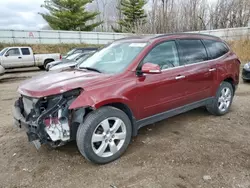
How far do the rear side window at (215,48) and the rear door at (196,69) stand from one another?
172mm

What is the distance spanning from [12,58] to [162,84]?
44.8ft

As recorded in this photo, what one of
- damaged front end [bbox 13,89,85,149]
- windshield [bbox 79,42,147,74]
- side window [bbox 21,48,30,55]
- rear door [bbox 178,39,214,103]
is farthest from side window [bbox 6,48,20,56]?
rear door [bbox 178,39,214,103]

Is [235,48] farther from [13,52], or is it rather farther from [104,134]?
[104,134]

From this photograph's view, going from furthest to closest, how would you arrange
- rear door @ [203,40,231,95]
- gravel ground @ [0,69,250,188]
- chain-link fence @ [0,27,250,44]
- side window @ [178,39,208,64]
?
chain-link fence @ [0,27,250,44], rear door @ [203,40,231,95], side window @ [178,39,208,64], gravel ground @ [0,69,250,188]

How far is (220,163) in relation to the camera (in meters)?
2.91

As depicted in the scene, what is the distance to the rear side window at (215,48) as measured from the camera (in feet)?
14.5

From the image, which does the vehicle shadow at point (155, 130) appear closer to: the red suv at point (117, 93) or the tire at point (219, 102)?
the tire at point (219, 102)

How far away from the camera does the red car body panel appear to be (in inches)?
A: 110

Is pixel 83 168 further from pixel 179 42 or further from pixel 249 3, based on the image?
pixel 249 3

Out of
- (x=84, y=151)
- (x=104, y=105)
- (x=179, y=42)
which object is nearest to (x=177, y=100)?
(x=179, y=42)

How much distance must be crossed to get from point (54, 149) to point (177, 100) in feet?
7.11

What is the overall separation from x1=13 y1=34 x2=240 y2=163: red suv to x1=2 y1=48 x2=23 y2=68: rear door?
40.4ft

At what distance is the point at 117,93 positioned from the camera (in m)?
2.97

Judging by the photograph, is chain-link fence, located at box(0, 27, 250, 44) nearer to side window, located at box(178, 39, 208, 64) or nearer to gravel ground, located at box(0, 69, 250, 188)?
side window, located at box(178, 39, 208, 64)
